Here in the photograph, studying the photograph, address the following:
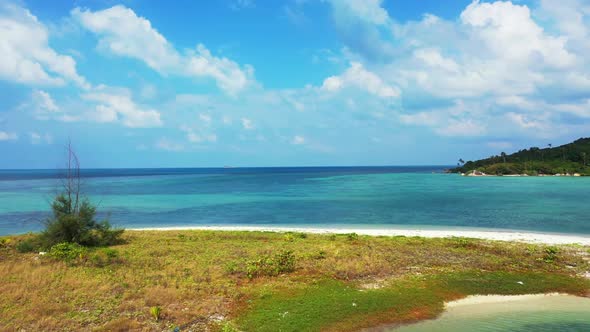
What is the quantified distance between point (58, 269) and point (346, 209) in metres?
40.2

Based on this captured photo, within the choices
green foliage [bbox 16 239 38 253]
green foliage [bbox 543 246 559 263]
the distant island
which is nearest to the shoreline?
green foliage [bbox 543 246 559 263]

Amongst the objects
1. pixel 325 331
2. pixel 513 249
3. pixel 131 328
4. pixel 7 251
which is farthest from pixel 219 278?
pixel 513 249

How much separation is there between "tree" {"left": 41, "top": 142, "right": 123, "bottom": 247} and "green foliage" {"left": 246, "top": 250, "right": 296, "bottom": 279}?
13.6 metres

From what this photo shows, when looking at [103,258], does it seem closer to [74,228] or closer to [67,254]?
[67,254]

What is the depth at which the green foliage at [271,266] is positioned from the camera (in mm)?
17188

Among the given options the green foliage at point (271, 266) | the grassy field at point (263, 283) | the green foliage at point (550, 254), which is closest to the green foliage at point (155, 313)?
the grassy field at point (263, 283)

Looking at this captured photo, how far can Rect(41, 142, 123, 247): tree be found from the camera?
23922 millimetres

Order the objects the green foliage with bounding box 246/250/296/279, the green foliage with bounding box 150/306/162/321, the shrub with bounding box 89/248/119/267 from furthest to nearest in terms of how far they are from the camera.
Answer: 1. the shrub with bounding box 89/248/119/267
2. the green foliage with bounding box 246/250/296/279
3. the green foliage with bounding box 150/306/162/321

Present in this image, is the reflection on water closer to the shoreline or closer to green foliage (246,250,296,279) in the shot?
green foliage (246,250,296,279)

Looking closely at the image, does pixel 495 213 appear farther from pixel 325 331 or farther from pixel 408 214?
pixel 325 331

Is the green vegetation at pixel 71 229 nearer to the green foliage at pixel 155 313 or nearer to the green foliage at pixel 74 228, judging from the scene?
the green foliage at pixel 74 228

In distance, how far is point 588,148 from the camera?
179500 mm

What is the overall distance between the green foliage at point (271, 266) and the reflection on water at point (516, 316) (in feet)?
22.8

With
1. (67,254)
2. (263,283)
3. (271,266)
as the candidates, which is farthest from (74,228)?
(263,283)
